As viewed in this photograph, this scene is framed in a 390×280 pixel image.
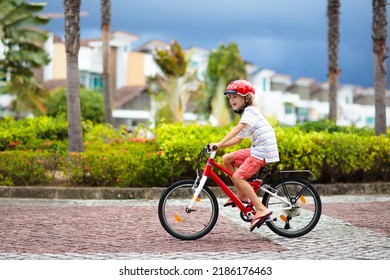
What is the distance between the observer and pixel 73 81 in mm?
15594

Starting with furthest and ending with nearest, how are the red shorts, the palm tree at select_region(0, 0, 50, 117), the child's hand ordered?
1. the palm tree at select_region(0, 0, 50, 117)
2. the red shorts
3. the child's hand

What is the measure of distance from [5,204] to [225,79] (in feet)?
146

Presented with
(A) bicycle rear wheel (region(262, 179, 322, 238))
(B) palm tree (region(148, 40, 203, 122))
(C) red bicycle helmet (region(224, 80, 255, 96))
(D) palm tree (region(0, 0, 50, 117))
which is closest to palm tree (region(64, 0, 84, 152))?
(A) bicycle rear wheel (region(262, 179, 322, 238))

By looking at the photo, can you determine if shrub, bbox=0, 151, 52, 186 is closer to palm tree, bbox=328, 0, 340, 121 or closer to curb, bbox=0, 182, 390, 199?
curb, bbox=0, 182, 390, 199

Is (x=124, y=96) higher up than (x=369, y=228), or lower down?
higher up

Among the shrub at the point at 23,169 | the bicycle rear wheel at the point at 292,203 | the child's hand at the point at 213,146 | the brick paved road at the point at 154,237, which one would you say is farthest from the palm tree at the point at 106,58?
the child's hand at the point at 213,146

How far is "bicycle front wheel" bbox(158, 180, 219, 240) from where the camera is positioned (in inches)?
314

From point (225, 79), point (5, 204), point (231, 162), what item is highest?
point (225, 79)

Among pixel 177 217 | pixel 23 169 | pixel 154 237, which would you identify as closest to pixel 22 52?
pixel 23 169

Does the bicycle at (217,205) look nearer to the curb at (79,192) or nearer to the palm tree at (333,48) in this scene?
the curb at (79,192)

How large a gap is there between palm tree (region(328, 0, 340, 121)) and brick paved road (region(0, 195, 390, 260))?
1503cm
